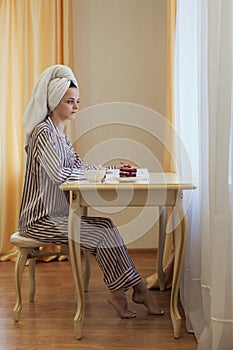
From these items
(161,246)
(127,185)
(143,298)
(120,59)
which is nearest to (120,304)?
(143,298)

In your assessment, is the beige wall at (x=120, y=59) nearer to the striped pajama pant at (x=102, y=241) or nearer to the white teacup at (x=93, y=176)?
the striped pajama pant at (x=102, y=241)

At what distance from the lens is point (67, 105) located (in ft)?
10.2

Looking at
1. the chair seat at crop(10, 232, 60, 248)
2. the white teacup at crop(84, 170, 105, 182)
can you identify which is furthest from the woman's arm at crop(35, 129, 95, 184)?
the chair seat at crop(10, 232, 60, 248)

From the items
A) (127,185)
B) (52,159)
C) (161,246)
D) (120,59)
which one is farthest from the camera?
(120,59)

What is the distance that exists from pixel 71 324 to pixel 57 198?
646 millimetres

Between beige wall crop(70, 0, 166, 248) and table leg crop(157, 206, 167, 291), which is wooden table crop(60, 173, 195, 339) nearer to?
table leg crop(157, 206, 167, 291)

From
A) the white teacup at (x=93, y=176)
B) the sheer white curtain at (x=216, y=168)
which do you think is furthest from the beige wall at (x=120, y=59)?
the sheer white curtain at (x=216, y=168)

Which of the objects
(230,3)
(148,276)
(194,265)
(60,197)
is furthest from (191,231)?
(230,3)

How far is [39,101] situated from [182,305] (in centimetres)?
134

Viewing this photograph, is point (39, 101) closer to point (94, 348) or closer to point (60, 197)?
point (60, 197)

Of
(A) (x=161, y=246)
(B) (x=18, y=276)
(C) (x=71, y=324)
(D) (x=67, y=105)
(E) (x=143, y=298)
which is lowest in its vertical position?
(C) (x=71, y=324)

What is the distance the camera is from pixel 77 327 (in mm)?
2689

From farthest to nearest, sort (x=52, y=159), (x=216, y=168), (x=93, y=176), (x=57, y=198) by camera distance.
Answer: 1. (x=57, y=198)
2. (x=52, y=159)
3. (x=93, y=176)
4. (x=216, y=168)

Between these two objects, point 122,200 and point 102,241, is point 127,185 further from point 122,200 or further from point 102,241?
point 102,241
